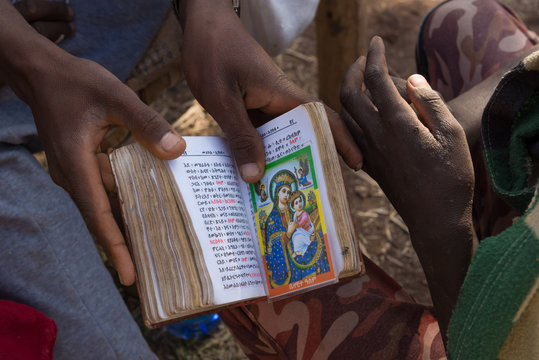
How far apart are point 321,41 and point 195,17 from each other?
2.65 ft

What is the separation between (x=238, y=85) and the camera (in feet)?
2.79

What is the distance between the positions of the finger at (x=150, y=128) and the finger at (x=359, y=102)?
0.94 feet

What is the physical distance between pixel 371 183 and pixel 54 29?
1.30 meters

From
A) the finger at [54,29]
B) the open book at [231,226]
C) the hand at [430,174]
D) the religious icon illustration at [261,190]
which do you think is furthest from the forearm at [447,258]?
the finger at [54,29]

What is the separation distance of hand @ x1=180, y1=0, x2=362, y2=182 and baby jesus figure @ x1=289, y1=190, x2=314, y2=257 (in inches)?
3.1

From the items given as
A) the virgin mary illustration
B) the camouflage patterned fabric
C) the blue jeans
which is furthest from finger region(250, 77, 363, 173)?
the blue jeans

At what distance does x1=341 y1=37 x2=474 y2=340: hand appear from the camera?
698 mm

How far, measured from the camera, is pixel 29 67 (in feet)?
2.86

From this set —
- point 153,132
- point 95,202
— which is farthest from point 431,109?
point 95,202

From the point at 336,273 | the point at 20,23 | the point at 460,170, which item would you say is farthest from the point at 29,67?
the point at 460,170

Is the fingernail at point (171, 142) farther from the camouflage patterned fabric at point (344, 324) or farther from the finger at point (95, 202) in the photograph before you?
the camouflage patterned fabric at point (344, 324)

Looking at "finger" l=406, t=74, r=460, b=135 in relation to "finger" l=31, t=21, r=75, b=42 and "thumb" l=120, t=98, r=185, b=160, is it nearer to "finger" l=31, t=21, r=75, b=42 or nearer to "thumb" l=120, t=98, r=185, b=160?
"thumb" l=120, t=98, r=185, b=160

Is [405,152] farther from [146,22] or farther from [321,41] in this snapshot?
[321,41]

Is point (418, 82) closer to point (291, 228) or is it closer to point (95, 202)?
point (291, 228)
